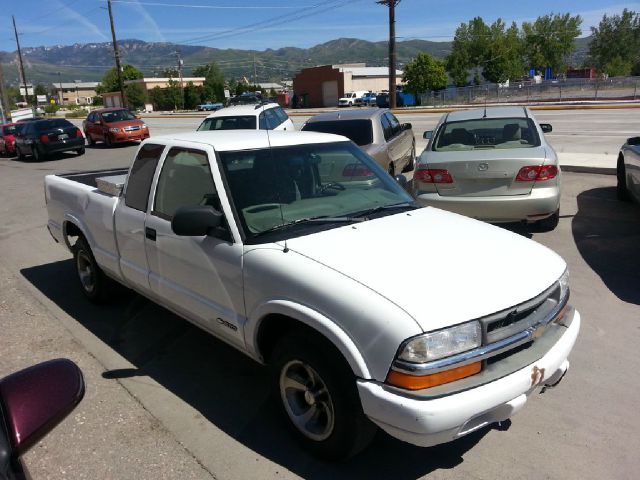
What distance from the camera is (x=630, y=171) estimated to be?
7.60m

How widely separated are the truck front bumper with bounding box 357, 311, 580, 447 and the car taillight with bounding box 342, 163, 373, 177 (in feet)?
6.38

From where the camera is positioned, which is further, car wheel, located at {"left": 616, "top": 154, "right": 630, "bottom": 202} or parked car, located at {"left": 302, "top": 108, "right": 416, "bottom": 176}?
parked car, located at {"left": 302, "top": 108, "right": 416, "bottom": 176}

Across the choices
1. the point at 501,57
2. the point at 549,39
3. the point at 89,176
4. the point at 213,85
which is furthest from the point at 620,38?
the point at 89,176

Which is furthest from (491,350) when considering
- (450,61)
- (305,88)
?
(305,88)

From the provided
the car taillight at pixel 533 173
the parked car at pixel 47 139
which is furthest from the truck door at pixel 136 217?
the parked car at pixel 47 139

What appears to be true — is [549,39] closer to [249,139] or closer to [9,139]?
[9,139]

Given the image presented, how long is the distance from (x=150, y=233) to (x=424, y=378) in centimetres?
249

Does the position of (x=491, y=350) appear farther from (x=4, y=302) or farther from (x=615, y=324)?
(x=4, y=302)

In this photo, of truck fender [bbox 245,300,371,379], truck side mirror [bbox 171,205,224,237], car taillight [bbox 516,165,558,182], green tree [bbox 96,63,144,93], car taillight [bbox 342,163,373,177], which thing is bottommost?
truck fender [bbox 245,300,371,379]

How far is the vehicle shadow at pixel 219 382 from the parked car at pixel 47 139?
55.8 ft

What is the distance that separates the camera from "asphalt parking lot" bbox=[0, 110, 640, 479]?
3.04m

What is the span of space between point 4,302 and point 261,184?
3859mm

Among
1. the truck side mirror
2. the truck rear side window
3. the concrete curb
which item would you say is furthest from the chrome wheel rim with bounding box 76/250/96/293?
the concrete curb

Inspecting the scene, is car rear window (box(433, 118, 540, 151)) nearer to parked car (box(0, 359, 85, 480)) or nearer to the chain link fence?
parked car (box(0, 359, 85, 480))
